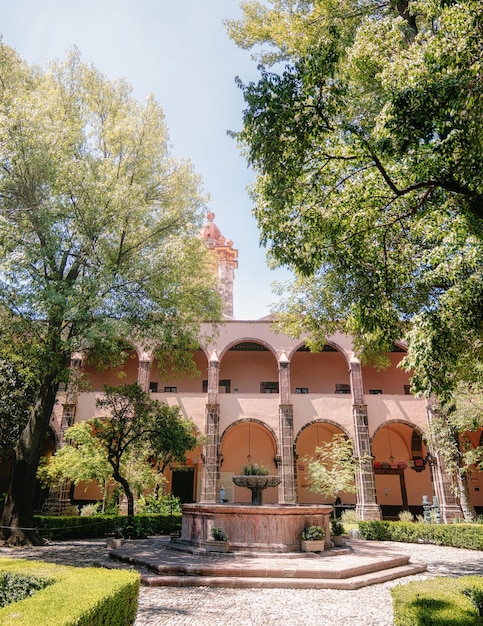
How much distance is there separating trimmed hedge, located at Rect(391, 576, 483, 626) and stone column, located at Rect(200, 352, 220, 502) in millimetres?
14039

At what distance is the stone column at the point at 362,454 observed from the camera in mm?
18156

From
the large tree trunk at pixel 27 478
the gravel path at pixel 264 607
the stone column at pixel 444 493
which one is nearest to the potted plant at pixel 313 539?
the gravel path at pixel 264 607

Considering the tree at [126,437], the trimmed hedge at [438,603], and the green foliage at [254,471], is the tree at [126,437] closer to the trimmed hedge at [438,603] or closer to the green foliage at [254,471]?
the green foliage at [254,471]

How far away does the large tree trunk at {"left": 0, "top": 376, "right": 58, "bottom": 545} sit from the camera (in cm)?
1187

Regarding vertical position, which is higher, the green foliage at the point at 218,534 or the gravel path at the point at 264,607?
the green foliage at the point at 218,534

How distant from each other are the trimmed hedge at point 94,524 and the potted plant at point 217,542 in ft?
14.0

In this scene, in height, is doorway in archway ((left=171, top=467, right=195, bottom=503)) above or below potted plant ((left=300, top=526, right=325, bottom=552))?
above

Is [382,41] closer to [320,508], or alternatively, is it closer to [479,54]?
[479,54]

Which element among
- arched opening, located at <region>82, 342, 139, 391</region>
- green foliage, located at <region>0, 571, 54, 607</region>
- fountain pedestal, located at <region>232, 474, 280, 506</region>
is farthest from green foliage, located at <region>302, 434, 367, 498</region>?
green foliage, located at <region>0, 571, 54, 607</region>

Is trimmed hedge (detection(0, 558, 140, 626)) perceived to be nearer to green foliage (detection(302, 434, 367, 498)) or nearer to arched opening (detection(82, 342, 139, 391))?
green foliage (detection(302, 434, 367, 498))

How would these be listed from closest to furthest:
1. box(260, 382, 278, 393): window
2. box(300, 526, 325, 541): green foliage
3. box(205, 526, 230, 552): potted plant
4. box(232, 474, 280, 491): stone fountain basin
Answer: box(205, 526, 230, 552): potted plant < box(300, 526, 325, 541): green foliage < box(232, 474, 280, 491): stone fountain basin < box(260, 382, 278, 393): window

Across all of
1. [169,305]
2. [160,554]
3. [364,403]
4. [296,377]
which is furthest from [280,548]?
[296,377]

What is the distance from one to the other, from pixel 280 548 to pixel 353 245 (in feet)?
21.6

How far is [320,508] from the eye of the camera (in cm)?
1034
